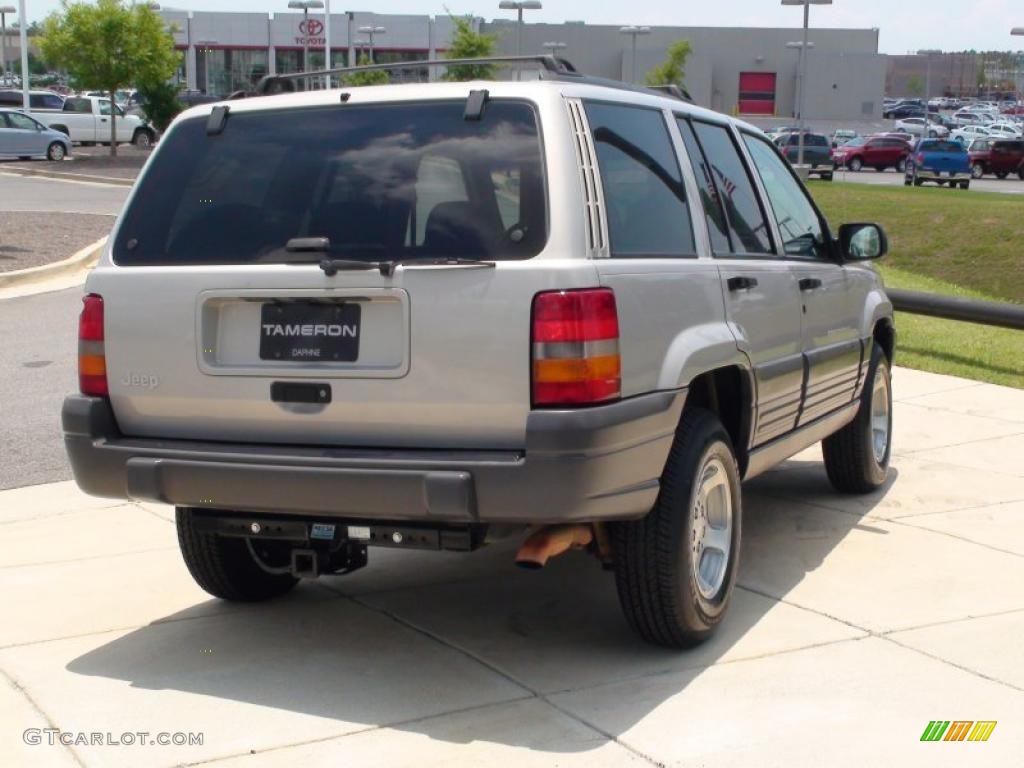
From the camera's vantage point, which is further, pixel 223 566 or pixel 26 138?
pixel 26 138

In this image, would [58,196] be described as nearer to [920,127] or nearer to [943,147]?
[943,147]

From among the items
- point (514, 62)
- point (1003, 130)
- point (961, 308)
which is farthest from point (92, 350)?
point (1003, 130)

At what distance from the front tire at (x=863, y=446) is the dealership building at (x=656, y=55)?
81.6 m

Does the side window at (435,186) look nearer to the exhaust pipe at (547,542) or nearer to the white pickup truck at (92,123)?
the exhaust pipe at (547,542)

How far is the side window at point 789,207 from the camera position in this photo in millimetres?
6316

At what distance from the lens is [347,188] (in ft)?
15.4

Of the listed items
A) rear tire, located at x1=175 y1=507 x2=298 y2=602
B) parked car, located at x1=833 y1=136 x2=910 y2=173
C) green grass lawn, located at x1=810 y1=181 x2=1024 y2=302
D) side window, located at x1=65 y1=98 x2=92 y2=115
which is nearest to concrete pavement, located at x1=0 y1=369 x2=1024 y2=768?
rear tire, located at x1=175 y1=507 x2=298 y2=602

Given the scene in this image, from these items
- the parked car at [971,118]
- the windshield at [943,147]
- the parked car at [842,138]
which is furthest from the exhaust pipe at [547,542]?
the parked car at [971,118]

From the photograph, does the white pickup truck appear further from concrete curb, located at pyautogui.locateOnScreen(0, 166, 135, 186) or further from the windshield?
the windshield

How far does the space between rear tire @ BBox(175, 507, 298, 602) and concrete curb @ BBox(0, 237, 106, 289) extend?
11.9m

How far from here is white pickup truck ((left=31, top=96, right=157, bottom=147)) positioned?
151 ft

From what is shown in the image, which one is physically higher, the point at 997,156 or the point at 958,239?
the point at 997,156

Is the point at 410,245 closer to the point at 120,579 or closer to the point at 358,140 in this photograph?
the point at 358,140

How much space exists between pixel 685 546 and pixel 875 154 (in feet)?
191
